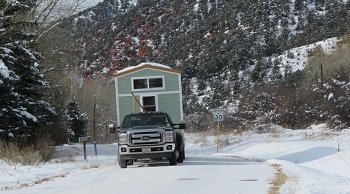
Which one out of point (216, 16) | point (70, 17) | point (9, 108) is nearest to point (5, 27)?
point (9, 108)

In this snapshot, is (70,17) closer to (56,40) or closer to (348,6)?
(56,40)

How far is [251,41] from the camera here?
93.8 metres

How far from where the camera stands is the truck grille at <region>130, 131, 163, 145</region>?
1892 centimetres

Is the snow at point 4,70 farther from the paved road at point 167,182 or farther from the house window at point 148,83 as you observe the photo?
the paved road at point 167,182

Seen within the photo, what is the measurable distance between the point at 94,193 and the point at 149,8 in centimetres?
12363

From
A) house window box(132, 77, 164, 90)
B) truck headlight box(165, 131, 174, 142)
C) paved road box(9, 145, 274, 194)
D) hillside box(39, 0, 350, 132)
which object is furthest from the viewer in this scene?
hillside box(39, 0, 350, 132)

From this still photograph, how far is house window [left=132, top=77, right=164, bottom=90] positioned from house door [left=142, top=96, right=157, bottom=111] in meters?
0.63

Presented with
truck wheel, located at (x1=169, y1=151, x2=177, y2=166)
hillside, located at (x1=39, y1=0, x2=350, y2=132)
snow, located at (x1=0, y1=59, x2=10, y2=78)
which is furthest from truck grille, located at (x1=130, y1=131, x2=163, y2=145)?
hillside, located at (x1=39, y1=0, x2=350, y2=132)

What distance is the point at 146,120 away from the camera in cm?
2053

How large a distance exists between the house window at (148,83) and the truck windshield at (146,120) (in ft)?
41.3

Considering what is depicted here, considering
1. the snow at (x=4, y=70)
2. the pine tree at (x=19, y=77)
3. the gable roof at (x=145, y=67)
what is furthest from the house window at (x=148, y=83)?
the snow at (x=4, y=70)

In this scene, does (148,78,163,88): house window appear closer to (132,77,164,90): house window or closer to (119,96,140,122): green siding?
(132,77,164,90): house window

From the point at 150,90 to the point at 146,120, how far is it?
12780mm

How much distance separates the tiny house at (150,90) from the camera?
3272 cm
